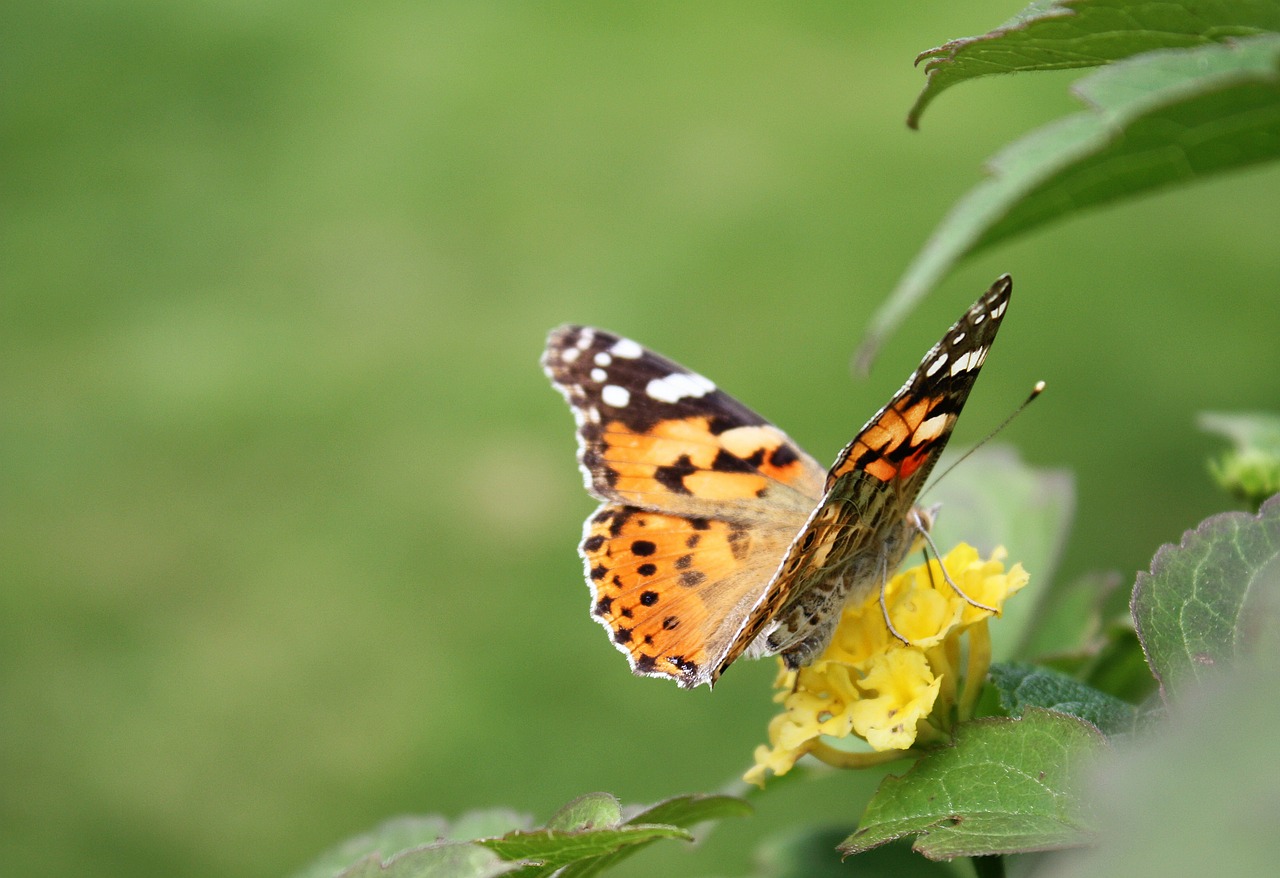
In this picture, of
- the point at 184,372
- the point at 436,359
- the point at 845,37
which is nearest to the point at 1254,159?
the point at 436,359

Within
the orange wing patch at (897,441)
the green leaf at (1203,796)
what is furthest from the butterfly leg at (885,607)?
the green leaf at (1203,796)

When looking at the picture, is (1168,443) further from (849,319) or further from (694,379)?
(694,379)

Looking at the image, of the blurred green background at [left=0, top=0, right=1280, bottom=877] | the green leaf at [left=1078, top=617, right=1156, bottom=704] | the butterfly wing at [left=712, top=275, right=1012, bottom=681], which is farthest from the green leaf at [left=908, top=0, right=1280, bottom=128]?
the blurred green background at [left=0, top=0, right=1280, bottom=877]

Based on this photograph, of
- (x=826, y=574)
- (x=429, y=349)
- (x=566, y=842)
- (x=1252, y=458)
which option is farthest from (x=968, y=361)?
(x=429, y=349)

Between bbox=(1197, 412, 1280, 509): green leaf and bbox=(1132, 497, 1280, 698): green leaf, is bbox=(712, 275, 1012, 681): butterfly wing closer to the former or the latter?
bbox=(1132, 497, 1280, 698): green leaf

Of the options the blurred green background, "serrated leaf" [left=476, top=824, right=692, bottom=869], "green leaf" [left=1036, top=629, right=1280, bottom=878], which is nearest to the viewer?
"green leaf" [left=1036, top=629, right=1280, bottom=878]

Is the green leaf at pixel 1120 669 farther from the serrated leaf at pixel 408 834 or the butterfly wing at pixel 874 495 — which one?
the serrated leaf at pixel 408 834
